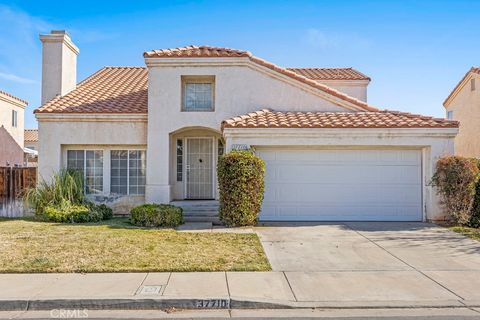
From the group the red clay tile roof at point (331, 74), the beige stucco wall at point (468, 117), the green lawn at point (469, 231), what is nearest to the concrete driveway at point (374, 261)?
the green lawn at point (469, 231)

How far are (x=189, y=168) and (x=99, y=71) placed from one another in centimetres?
786

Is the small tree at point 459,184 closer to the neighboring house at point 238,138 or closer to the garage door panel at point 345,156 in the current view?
the neighboring house at point 238,138

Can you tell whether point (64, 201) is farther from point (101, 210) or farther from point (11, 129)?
point (11, 129)

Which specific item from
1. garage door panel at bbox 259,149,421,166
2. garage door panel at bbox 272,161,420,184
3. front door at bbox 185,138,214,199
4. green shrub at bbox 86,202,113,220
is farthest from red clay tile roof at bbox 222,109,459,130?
green shrub at bbox 86,202,113,220

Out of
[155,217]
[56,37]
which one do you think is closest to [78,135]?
[155,217]

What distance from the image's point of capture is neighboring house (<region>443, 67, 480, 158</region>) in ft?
68.2

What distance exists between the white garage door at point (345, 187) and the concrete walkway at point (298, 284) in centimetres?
356

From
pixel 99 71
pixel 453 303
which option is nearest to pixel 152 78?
pixel 99 71

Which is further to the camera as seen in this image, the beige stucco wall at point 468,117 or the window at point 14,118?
the window at point 14,118

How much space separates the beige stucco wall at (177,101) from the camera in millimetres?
13438

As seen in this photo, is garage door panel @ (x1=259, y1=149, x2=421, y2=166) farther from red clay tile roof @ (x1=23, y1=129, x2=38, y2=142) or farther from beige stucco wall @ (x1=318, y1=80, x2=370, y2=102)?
red clay tile roof @ (x1=23, y1=129, x2=38, y2=142)

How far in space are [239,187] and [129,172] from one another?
500 cm

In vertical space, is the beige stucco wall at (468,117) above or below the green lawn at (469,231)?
above

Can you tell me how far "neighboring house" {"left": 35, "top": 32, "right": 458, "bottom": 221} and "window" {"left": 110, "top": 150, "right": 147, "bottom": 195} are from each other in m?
0.04
